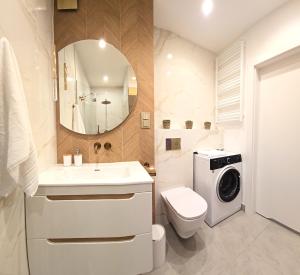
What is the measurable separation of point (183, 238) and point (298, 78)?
198 centimetres

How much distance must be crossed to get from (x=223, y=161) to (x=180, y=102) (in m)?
0.94

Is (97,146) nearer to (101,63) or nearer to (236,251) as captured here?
(101,63)

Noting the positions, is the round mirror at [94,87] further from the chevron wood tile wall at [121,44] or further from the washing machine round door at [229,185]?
the washing machine round door at [229,185]

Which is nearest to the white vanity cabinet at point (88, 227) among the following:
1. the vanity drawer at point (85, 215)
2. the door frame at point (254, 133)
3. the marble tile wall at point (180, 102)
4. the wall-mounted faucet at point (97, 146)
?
the vanity drawer at point (85, 215)

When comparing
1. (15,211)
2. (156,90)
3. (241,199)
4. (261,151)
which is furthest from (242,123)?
(15,211)

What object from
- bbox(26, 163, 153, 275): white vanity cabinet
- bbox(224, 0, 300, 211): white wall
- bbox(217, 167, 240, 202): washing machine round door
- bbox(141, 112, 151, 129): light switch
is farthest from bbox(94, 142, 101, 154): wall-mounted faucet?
bbox(224, 0, 300, 211): white wall

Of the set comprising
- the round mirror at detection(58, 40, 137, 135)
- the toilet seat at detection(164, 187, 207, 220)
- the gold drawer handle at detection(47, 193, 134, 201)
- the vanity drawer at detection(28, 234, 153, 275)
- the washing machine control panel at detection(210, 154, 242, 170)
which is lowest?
the vanity drawer at detection(28, 234, 153, 275)

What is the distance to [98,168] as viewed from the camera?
4.99ft

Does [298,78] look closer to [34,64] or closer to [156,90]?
[156,90]

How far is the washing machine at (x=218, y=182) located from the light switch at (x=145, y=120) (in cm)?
79

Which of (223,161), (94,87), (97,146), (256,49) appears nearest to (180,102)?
(223,161)

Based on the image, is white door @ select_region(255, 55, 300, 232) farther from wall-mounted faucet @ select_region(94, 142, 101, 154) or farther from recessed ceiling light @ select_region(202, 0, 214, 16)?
wall-mounted faucet @ select_region(94, 142, 101, 154)

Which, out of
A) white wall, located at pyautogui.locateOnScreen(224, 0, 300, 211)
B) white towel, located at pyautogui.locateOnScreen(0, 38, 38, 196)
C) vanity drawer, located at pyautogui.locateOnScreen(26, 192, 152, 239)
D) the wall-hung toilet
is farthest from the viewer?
white wall, located at pyautogui.locateOnScreen(224, 0, 300, 211)

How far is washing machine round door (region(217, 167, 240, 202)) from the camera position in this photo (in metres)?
1.98
